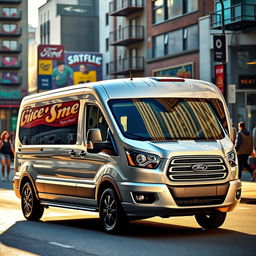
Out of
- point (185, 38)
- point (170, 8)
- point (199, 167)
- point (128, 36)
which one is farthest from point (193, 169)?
point (128, 36)

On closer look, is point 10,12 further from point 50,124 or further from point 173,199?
point 173,199

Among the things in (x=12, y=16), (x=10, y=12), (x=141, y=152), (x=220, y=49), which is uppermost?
(x=10, y=12)

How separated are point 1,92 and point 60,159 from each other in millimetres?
98341

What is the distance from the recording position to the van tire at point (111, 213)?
37.9 ft

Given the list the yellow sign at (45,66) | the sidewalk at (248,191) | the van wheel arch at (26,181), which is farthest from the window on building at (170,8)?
the van wheel arch at (26,181)

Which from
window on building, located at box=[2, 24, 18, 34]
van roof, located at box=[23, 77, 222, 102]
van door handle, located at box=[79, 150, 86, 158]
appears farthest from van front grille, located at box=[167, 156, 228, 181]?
window on building, located at box=[2, 24, 18, 34]

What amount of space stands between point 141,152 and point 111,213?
106 centimetres

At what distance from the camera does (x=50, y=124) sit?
14.3 metres

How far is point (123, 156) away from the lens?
1154 cm

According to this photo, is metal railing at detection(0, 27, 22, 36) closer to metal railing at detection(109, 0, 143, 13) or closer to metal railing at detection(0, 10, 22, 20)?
metal railing at detection(0, 10, 22, 20)

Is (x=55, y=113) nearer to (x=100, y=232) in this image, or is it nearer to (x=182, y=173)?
(x=100, y=232)

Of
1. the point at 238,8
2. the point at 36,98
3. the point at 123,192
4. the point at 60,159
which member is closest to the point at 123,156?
the point at 123,192

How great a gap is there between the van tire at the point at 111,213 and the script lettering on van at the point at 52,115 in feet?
5.67

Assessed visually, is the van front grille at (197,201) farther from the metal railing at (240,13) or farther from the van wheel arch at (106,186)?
the metal railing at (240,13)
